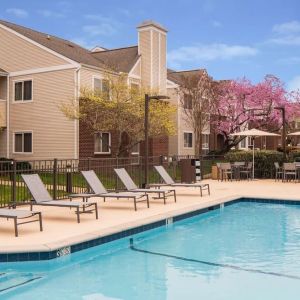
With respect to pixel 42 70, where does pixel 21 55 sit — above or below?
above

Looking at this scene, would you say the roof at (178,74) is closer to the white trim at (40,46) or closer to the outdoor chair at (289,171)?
the white trim at (40,46)

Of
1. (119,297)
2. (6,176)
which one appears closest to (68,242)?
(119,297)

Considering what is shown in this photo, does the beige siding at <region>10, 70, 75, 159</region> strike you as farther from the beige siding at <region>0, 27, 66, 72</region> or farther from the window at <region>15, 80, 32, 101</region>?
the beige siding at <region>0, 27, 66, 72</region>

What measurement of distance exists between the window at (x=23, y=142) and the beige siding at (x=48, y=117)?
0.26 meters

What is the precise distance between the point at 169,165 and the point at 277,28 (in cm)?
2880

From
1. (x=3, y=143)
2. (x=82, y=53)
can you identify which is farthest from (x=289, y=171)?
(x=3, y=143)

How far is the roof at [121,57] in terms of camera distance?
97.8ft

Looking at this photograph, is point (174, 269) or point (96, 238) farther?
point (96, 238)

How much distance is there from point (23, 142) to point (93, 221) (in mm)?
18567

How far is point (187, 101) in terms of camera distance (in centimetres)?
3409

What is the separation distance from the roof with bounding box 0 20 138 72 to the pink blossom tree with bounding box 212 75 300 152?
7.34m

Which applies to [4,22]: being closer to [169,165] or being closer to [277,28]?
[169,165]

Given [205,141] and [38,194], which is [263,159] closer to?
[205,141]

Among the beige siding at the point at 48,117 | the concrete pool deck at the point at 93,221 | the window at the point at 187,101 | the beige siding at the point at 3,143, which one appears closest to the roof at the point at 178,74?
the window at the point at 187,101
